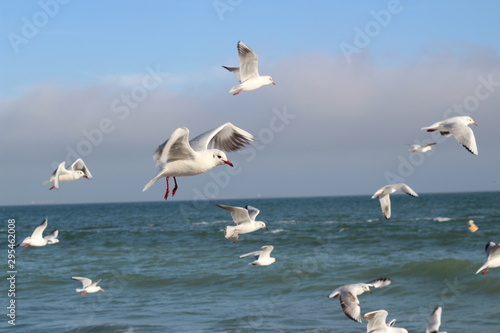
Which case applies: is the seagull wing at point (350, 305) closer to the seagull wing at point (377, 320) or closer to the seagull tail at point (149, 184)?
the seagull wing at point (377, 320)

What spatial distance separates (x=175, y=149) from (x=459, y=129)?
15.0 feet

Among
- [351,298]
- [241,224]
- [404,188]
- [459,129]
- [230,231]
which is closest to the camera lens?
[351,298]

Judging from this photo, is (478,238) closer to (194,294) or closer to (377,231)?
(377,231)

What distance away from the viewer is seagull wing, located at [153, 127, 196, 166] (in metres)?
7.10

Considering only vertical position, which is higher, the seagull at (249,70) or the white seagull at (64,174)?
the seagull at (249,70)

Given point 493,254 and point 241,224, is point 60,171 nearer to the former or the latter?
point 241,224

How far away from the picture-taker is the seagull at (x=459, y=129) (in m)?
9.48

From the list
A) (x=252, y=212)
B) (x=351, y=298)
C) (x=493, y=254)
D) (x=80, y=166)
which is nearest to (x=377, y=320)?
(x=351, y=298)

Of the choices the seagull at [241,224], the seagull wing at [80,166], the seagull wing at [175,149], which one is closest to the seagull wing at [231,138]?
the seagull wing at [175,149]

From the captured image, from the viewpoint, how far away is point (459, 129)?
992cm

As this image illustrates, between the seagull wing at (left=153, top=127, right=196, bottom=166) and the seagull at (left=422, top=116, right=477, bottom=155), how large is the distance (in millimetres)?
4082

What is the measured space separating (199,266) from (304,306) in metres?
7.15

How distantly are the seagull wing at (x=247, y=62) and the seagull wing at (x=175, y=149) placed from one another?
4267mm

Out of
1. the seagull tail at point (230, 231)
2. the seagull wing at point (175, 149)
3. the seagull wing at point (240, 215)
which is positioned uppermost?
the seagull wing at point (175, 149)
